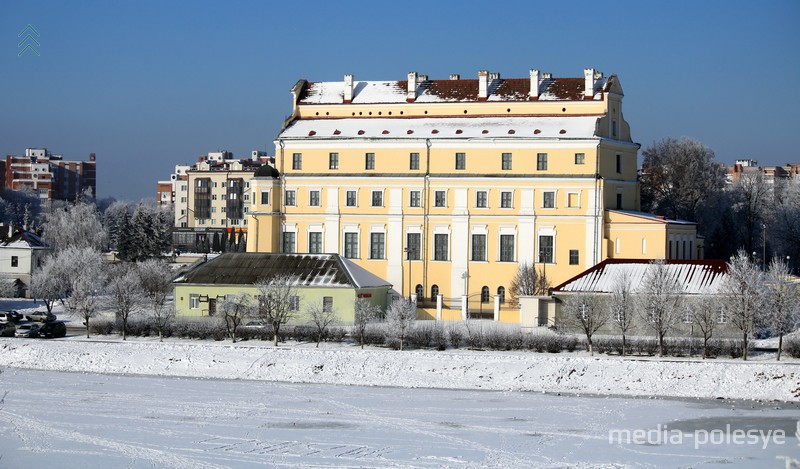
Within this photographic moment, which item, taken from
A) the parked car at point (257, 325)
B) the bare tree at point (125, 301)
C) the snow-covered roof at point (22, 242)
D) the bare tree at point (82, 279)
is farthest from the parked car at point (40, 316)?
the snow-covered roof at point (22, 242)

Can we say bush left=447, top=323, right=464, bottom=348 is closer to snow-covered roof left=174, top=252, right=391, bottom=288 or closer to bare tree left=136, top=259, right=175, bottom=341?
snow-covered roof left=174, top=252, right=391, bottom=288

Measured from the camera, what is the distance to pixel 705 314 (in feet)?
163

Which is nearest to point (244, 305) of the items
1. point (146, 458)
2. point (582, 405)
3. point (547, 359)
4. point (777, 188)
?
point (547, 359)

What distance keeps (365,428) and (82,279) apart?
102ft

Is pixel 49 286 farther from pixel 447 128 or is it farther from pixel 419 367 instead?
pixel 419 367

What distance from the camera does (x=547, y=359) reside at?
155 ft

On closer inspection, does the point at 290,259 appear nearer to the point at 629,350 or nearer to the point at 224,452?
the point at 629,350

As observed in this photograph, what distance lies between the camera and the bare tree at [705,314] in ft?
161

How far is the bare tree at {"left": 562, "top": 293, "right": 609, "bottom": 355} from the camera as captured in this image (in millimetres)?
51444

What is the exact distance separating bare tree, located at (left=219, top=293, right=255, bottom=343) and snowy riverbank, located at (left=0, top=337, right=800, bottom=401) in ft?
4.87

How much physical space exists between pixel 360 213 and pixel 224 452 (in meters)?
38.0

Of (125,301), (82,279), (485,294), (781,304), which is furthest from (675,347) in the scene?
(82,279)

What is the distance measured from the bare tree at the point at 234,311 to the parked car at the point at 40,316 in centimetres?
903

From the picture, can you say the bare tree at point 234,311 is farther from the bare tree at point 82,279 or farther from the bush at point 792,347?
the bush at point 792,347
